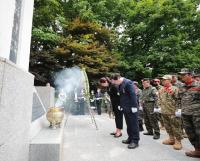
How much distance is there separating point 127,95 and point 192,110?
1.57 m

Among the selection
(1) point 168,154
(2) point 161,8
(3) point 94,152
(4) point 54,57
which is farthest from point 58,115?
(2) point 161,8

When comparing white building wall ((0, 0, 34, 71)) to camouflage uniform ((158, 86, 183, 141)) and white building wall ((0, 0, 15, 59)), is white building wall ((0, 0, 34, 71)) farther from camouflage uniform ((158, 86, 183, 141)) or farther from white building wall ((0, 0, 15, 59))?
camouflage uniform ((158, 86, 183, 141))

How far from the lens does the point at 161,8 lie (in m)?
20.0

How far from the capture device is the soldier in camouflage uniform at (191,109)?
5043 mm

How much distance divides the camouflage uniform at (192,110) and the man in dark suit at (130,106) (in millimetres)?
1108

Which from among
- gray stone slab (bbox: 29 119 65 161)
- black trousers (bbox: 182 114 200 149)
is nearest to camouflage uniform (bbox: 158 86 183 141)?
black trousers (bbox: 182 114 200 149)

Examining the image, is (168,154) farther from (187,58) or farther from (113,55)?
(187,58)

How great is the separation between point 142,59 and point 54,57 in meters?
7.45

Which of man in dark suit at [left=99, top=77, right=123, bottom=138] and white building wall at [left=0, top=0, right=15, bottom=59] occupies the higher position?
white building wall at [left=0, top=0, right=15, bottom=59]

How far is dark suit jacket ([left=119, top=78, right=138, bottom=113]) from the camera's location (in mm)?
5906

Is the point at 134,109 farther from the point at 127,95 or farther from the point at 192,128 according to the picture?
the point at 192,128

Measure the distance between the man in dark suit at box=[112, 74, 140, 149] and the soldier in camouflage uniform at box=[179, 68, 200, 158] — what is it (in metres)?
1.10

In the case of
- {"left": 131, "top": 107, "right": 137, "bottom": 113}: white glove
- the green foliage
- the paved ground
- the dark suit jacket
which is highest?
the green foliage

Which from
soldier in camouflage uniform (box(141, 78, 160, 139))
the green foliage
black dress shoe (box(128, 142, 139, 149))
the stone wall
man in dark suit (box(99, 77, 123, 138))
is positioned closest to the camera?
the stone wall
